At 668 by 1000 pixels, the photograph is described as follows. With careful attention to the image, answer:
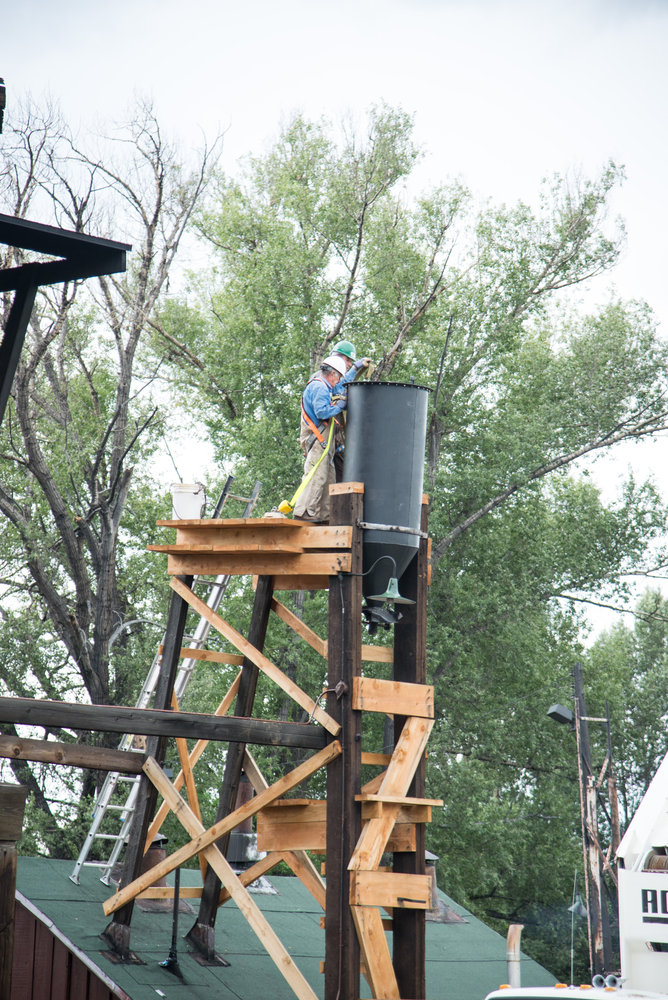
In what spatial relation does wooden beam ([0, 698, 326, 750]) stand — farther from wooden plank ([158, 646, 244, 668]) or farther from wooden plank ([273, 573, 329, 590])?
wooden plank ([158, 646, 244, 668])

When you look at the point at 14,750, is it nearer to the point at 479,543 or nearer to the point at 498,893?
the point at 479,543

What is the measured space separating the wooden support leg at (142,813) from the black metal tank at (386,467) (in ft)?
7.38

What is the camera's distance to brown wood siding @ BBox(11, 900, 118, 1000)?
12.6 m

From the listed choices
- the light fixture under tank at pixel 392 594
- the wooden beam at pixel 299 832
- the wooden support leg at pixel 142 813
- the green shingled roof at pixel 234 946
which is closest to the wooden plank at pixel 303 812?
the wooden beam at pixel 299 832

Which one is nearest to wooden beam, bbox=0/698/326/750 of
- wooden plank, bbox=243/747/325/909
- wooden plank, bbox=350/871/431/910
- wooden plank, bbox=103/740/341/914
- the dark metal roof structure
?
wooden plank, bbox=103/740/341/914

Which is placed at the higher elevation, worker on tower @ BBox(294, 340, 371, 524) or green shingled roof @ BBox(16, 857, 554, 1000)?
worker on tower @ BBox(294, 340, 371, 524)

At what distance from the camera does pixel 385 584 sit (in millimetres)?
11320

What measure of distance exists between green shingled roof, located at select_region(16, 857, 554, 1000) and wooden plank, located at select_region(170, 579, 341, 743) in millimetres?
3098

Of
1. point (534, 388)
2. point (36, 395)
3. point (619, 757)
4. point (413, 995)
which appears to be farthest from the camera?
point (619, 757)

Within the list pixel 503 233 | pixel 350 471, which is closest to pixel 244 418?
pixel 503 233

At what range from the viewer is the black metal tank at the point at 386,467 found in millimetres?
11141

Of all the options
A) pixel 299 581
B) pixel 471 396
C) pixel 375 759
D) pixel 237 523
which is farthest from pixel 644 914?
pixel 471 396

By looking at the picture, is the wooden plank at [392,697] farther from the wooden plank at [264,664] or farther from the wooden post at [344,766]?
the wooden plank at [264,664]

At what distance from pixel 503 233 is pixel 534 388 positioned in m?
4.98
